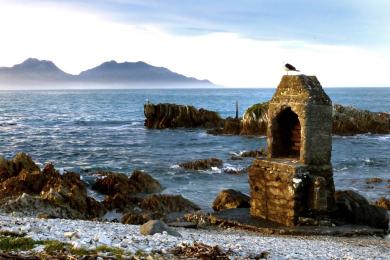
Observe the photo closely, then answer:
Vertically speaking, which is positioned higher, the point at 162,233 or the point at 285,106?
the point at 285,106

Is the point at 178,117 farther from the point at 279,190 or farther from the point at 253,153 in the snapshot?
the point at 279,190

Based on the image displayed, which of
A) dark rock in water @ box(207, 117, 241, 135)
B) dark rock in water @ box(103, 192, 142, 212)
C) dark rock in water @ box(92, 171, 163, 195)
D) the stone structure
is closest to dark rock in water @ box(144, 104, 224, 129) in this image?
dark rock in water @ box(207, 117, 241, 135)

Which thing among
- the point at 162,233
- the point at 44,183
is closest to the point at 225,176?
the point at 44,183

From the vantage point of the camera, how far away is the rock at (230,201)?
21.5 m

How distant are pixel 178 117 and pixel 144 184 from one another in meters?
42.0

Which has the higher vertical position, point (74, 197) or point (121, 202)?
point (74, 197)

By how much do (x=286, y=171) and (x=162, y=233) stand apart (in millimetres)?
7448

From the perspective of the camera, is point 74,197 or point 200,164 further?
point 200,164

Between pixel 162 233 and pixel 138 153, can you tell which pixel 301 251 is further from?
pixel 138 153

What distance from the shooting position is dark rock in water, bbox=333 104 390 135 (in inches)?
2314

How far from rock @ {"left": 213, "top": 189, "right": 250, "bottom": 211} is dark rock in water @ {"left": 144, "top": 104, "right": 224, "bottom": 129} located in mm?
46280

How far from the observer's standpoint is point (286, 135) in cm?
2086

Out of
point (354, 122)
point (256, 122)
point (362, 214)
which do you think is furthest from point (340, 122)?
point (362, 214)

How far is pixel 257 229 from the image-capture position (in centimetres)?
1794
